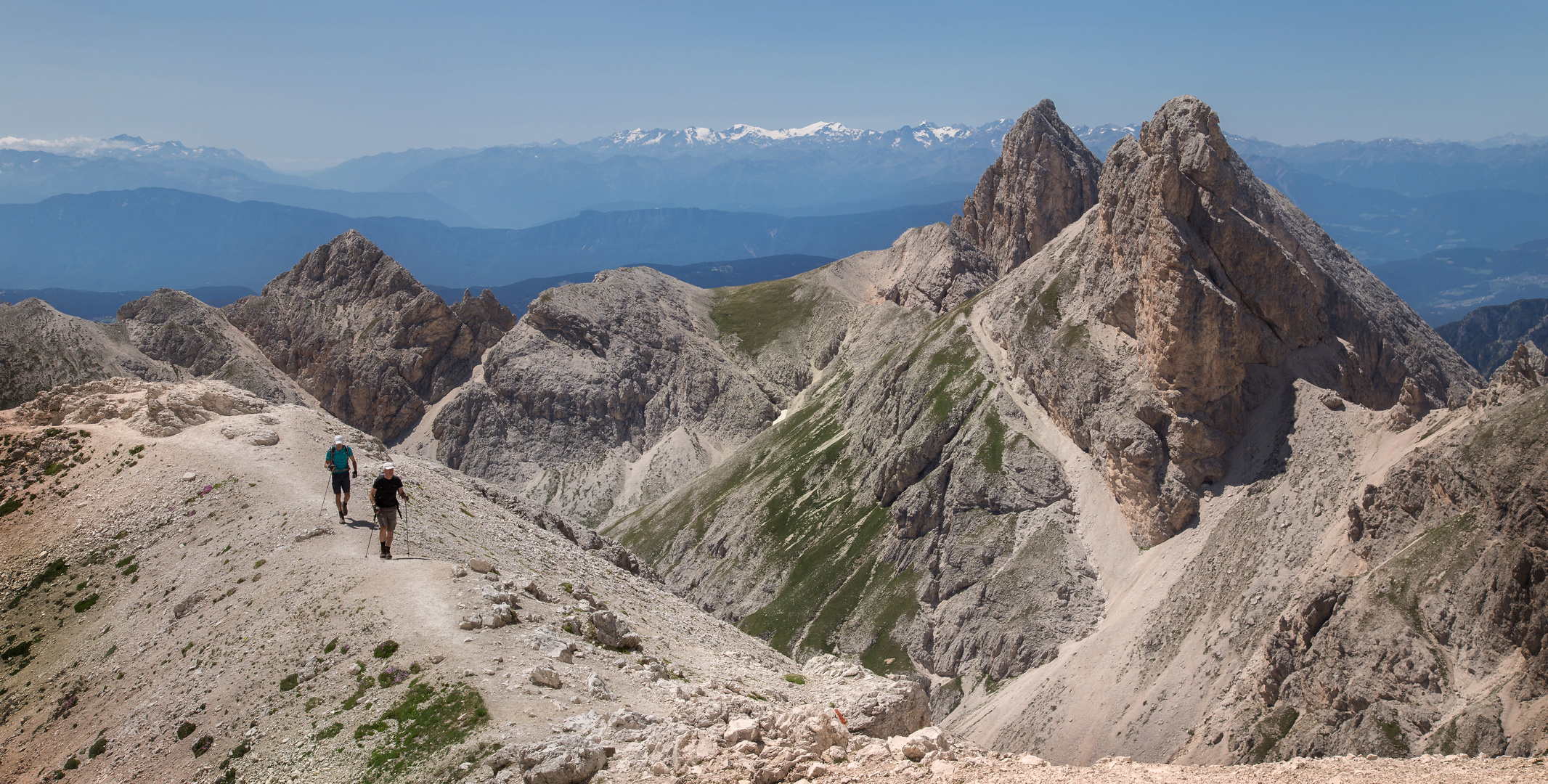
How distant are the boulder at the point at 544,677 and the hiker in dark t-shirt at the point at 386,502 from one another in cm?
1124

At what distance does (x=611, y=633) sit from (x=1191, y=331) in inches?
3318

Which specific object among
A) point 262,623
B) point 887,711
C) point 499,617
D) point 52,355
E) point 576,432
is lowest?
point 576,432

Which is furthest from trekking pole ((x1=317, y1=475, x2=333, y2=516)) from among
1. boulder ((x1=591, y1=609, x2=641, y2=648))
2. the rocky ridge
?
boulder ((x1=591, y1=609, x2=641, y2=648))

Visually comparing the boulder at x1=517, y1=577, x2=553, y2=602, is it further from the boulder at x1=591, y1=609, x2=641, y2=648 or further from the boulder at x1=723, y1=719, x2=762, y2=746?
the boulder at x1=723, y1=719, x2=762, y2=746

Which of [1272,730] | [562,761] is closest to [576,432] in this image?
[1272,730]

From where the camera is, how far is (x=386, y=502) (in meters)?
33.0

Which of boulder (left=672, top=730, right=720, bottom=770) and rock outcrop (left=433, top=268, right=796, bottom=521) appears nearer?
boulder (left=672, top=730, right=720, bottom=770)

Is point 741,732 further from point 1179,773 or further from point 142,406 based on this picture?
point 142,406

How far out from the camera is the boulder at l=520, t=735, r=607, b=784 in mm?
20359

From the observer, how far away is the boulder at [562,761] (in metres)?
20.4

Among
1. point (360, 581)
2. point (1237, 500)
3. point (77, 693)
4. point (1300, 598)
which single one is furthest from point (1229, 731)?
point (77, 693)

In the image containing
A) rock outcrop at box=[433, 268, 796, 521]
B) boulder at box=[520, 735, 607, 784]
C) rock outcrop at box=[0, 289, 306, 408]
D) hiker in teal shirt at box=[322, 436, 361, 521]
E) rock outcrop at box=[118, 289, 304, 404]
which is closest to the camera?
boulder at box=[520, 735, 607, 784]

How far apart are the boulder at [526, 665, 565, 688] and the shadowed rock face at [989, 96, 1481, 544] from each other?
288 feet

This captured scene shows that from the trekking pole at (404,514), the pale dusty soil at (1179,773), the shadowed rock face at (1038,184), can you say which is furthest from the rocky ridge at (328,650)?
the shadowed rock face at (1038,184)
